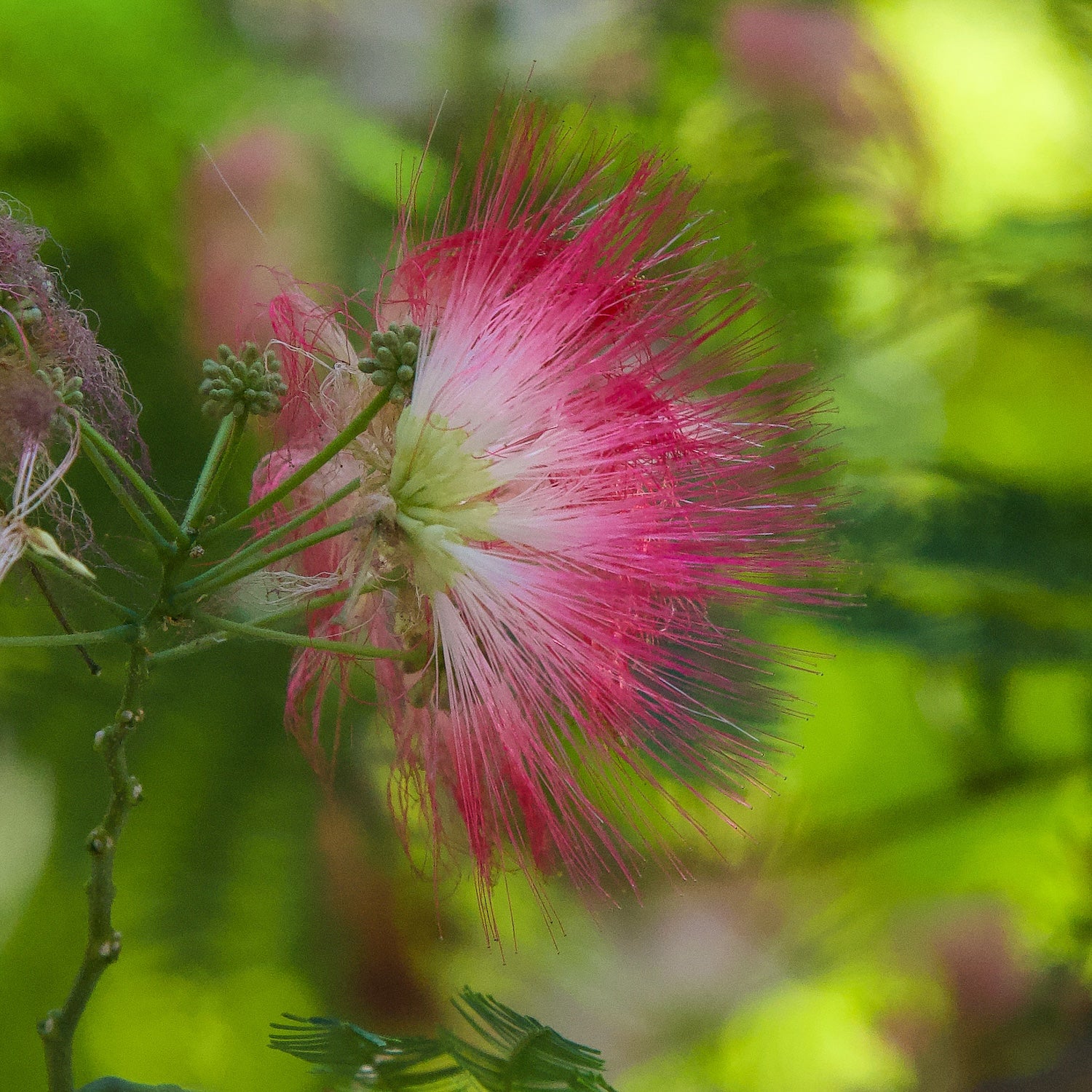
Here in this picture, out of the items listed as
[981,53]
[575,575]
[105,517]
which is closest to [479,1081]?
[575,575]

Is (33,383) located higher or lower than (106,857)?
higher

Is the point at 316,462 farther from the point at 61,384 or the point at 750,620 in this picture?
the point at 750,620

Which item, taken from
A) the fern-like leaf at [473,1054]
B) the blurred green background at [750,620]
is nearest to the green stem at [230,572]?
the fern-like leaf at [473,1054]

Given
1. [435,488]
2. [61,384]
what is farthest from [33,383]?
[435,488]

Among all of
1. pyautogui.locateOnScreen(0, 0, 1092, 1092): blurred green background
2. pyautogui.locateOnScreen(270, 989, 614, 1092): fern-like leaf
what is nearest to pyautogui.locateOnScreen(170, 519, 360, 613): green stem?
pyautogui.locateOnScreen(270, 989, 614, 1092): fern-like leaf

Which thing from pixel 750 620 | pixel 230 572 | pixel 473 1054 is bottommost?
pixel 473 1054
